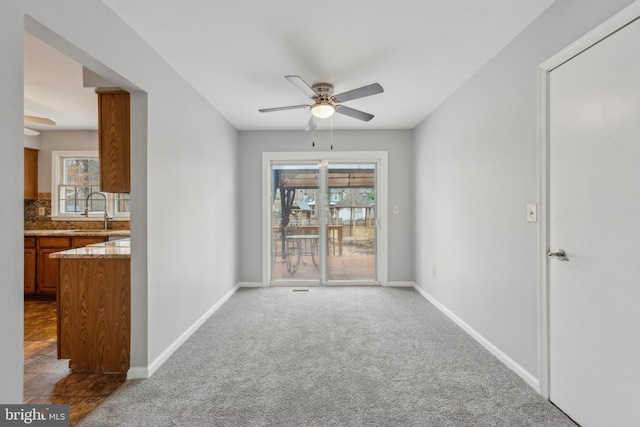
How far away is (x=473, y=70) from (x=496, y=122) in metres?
0.62

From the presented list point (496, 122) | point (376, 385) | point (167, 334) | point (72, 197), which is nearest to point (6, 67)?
point (167, 334)

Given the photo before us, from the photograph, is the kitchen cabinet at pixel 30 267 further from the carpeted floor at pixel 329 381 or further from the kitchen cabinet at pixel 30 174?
the carpeted floor at pixel 329 381

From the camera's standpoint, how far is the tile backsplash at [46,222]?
5109mm

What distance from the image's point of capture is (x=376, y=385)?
7.34ft

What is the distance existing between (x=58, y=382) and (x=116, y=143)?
5.92 ft

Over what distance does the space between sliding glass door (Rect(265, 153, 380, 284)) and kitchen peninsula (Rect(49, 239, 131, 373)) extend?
9.24ft

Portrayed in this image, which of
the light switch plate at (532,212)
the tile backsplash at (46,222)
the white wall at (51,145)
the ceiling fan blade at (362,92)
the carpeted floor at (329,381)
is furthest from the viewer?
the white wall at (51,145)

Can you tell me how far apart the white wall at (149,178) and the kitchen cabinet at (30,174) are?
3282mm

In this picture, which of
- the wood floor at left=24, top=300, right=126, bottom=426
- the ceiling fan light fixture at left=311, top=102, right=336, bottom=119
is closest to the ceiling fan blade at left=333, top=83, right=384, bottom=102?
the ceiling fan light fixture at left=311, top=102, right=336, bottom=119

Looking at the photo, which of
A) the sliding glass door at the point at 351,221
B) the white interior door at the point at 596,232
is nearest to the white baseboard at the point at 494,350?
the white interior door at the point at 596,232

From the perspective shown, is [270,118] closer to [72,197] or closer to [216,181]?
[216,181]

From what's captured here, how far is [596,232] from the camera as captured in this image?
5.61 ft

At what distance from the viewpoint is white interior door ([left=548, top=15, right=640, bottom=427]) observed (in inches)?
59.6

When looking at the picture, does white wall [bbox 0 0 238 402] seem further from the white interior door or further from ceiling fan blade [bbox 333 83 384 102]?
the white interior door
